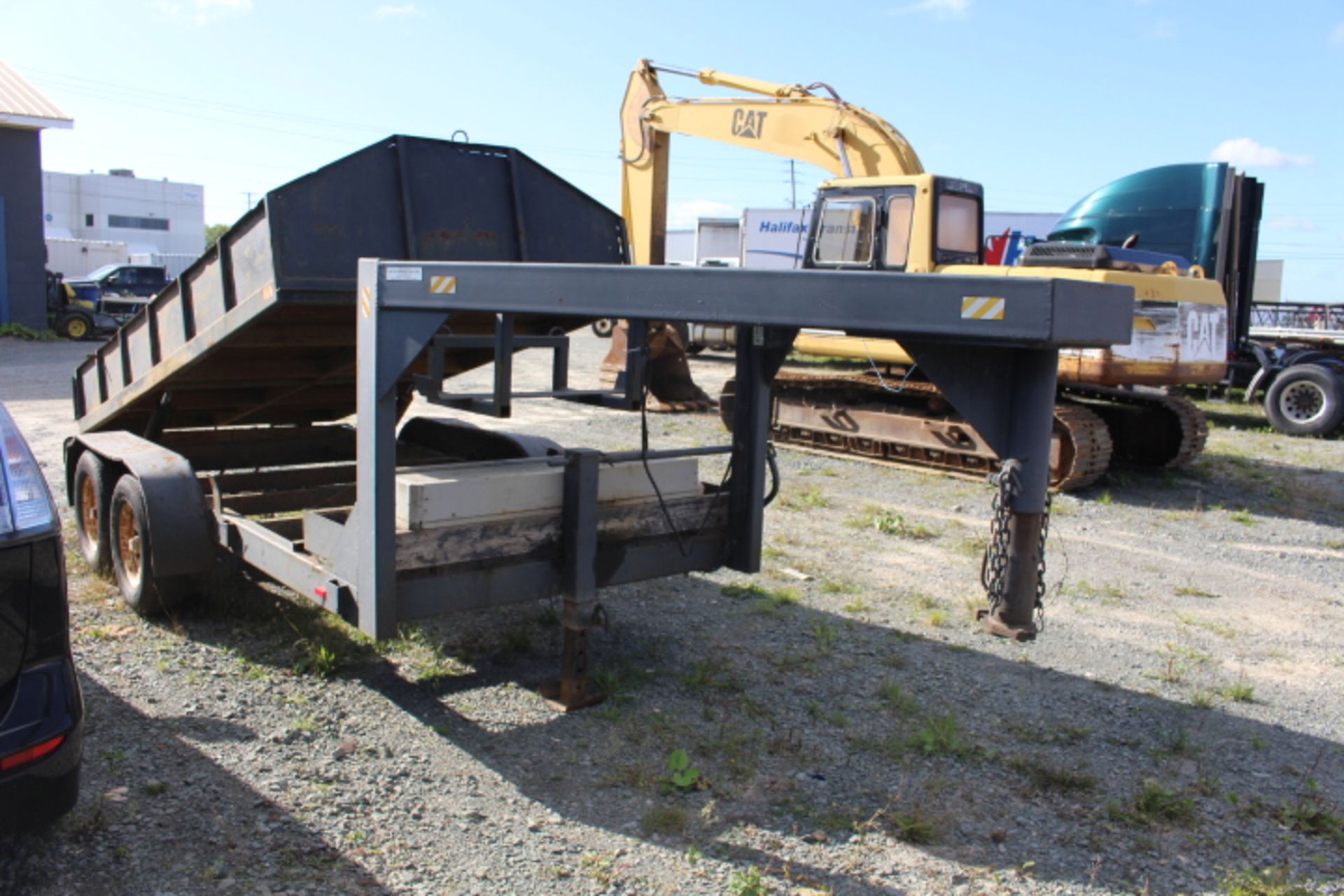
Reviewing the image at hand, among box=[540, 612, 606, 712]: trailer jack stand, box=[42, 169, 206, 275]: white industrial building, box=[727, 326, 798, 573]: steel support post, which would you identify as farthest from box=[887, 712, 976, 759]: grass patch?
box=[42, 169, 206, 275]: white industrial building

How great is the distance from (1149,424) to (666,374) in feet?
20.9

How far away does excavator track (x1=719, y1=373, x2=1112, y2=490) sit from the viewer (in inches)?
402

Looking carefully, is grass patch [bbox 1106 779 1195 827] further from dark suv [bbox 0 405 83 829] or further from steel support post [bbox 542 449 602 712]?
dark suv [bbox 0 405 83 829]

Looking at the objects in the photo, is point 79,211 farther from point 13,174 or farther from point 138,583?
point 138,583

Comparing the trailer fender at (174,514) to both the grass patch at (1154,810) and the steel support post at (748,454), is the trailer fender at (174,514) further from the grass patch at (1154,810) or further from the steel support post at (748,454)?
the grass patch at (1154,810)

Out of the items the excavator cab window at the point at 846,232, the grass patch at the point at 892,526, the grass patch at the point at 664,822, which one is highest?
the excavator cab window at the point at 846,232

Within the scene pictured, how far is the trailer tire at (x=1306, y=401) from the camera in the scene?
48.2 feet

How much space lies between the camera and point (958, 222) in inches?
444

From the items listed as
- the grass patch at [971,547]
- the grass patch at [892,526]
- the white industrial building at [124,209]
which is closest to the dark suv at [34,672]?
the grass patch at [971,547]

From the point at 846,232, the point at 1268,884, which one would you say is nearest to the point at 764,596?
the point at 1268,884

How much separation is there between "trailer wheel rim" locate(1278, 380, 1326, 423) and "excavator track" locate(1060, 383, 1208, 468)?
4.47m

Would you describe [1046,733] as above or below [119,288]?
below

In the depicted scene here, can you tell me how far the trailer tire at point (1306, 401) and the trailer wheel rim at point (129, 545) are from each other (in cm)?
1444

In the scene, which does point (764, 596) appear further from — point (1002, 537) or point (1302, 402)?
point (1302, 402)
